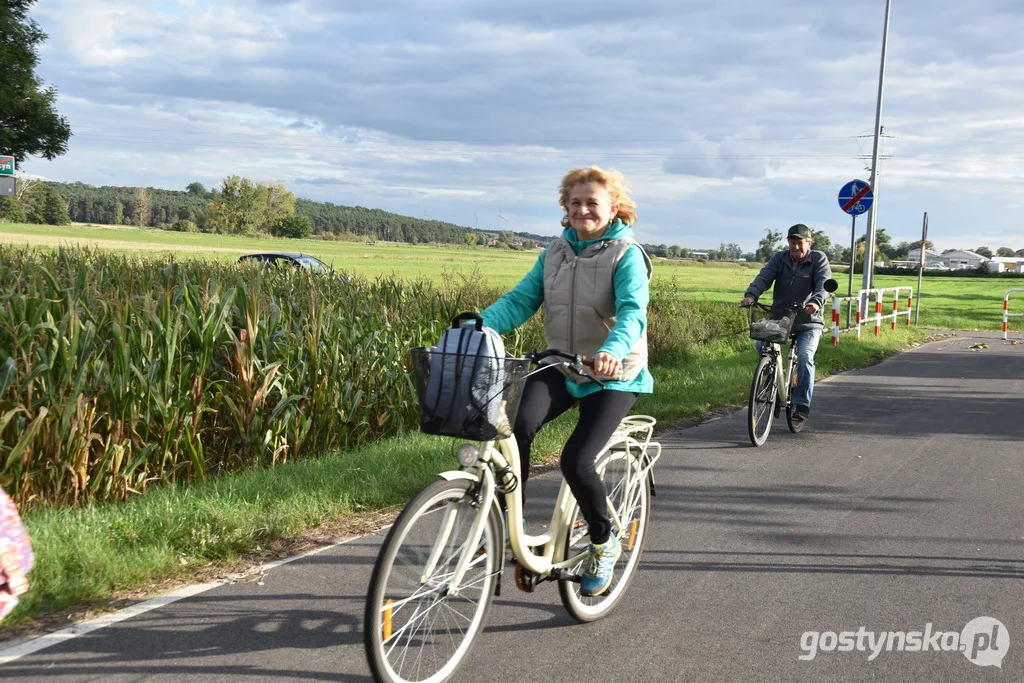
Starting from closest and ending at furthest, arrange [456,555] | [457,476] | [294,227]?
[457,476] < [456,555] < [294,227]

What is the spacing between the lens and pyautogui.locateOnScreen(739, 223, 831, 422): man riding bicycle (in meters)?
9.81

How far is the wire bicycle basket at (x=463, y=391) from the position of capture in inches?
132

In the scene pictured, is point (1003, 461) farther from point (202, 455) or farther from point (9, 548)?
point (9, 548)

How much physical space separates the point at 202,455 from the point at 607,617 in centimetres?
370

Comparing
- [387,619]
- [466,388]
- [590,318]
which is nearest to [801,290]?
[590,318]

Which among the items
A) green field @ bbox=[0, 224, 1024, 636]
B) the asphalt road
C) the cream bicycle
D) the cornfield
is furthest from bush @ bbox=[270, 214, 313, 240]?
the cream bicycle

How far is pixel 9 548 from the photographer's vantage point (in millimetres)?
2322

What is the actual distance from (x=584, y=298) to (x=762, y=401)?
5543 mm

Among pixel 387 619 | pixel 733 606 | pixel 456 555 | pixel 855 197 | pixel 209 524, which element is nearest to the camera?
pixel 387 619

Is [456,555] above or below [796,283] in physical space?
below

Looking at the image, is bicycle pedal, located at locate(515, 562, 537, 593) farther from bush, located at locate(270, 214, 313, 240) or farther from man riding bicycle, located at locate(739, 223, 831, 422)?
bush, located at locate(270, 214, 313, 240)

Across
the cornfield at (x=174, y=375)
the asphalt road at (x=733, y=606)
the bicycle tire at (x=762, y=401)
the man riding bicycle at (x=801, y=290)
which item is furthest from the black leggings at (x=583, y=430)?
the man riding bicycle at (x=801, y=290)

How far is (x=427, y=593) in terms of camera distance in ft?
11.5

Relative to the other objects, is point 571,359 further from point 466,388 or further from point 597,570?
point 597,570
